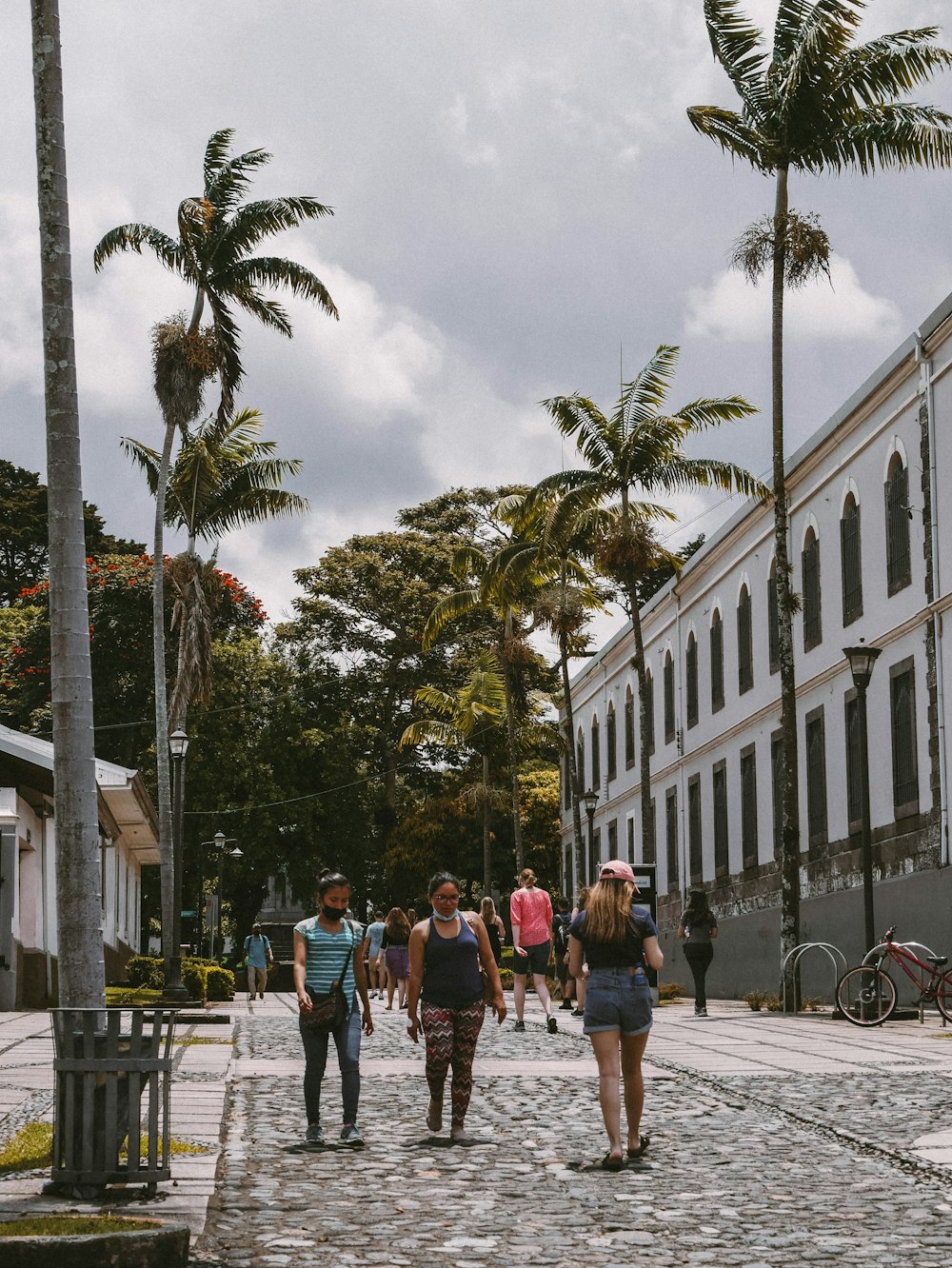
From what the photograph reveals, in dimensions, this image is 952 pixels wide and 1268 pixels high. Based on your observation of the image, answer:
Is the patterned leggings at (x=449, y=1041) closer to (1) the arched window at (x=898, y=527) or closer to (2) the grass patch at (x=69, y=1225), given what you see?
(2) the grass patch at (x=69, y=1225)

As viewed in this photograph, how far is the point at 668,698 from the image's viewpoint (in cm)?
4412

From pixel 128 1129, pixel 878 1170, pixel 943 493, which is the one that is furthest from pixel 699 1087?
pixel 943 493

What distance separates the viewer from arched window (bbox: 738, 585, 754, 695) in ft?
119

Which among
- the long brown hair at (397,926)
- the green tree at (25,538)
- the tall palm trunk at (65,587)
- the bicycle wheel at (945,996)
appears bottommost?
the bicycle wheel at (945,996)

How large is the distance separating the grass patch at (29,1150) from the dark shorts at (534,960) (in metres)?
9.93

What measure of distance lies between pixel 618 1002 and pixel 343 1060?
1.79 metres

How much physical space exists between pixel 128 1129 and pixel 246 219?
963 inches

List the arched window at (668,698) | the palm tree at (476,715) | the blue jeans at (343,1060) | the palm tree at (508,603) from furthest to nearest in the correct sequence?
the palm tree at (476,715)
the arched window at (668,698)
the palm tree at (508,603)
the blue jeans at (343,1060)

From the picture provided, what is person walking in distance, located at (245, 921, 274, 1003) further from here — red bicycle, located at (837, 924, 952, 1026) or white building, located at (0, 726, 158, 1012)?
red bicycle, located at (837, 924, 952, 1026)

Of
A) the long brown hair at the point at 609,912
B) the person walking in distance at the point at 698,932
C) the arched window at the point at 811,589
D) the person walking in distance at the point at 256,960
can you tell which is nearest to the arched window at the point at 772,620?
the arched window at the point at 811,589

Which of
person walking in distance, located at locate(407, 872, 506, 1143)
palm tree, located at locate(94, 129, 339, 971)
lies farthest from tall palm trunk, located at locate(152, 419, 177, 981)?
person walking in distance, located at locate(407, 872, 506, 1143)

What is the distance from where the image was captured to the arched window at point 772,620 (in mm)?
34219

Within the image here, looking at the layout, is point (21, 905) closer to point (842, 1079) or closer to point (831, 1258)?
point (842, 1079)

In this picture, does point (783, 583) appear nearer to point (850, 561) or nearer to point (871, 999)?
point (850, 561)
